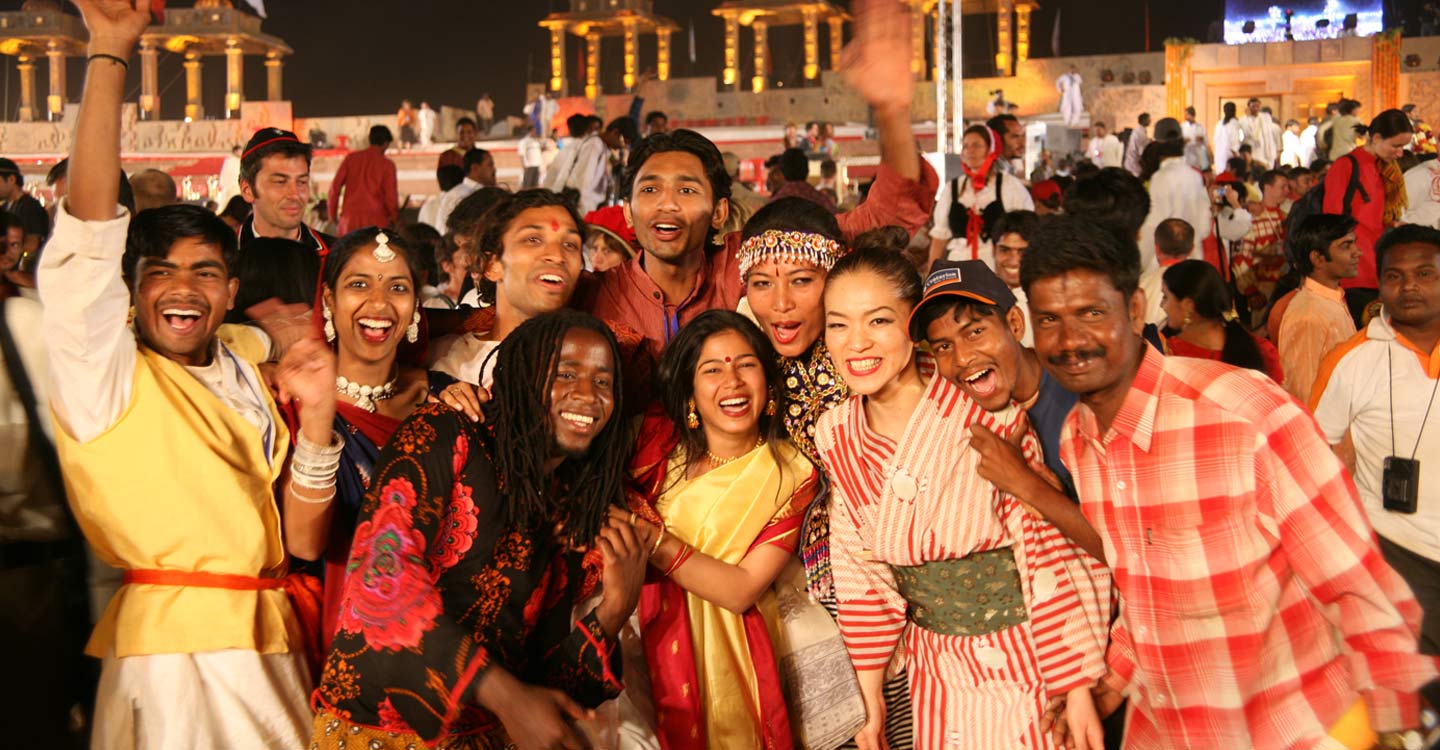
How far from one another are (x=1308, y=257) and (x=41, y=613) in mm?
5538

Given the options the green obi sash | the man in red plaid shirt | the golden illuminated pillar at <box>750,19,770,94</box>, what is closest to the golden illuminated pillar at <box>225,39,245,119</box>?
the golden illuminated pillar at <box>750,19,770,94</box>

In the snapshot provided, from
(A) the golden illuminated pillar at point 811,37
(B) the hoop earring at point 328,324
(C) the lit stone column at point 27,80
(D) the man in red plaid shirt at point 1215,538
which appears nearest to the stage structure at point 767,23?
(A) the golden illuminated pillar at point 811,37

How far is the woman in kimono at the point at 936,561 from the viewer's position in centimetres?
321

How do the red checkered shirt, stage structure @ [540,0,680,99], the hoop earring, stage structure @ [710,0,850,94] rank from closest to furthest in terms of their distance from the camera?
1. the red checkered shirt
2. the hoop earring
3. stage structure @ [710,0,850,94]
4. stage structure @ [540,0,680,99]

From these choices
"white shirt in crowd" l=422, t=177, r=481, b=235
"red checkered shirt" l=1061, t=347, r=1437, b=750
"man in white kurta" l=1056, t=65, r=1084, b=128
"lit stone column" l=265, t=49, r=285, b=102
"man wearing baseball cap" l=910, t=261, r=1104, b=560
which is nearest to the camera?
"red checkered shirt" l=1061, t=347, r=1437, b=750

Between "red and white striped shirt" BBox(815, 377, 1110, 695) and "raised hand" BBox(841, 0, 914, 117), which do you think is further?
"raised hand" BBox(841, 0, 914, 117)

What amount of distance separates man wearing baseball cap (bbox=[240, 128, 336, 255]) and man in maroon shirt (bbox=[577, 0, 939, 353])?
5.27 feet

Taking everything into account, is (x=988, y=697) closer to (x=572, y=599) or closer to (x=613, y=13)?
(x=572, y=599)

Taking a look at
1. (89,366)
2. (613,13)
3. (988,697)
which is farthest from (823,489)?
(613,13)

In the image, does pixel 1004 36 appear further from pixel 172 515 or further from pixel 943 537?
pixel 172 515

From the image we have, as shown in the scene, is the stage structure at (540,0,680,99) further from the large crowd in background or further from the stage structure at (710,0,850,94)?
the large crowd in background

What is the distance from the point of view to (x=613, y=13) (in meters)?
48.7

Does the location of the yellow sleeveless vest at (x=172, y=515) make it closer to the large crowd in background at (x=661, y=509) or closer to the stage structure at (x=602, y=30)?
the large crowd in background at (x=661, y=509)

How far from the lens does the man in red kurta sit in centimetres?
1101
